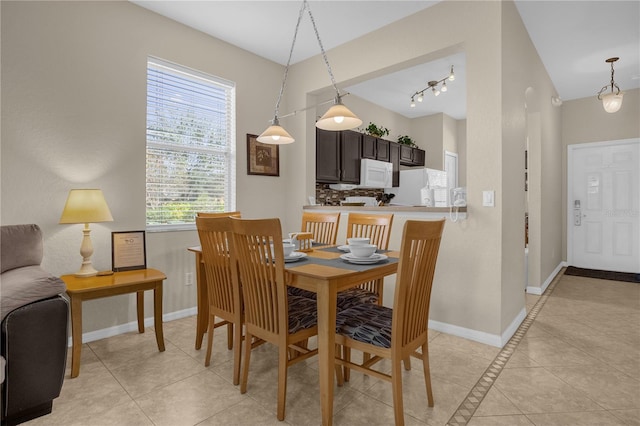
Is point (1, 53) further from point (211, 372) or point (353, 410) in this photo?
point (353, 410)

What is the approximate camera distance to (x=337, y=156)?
457 cm

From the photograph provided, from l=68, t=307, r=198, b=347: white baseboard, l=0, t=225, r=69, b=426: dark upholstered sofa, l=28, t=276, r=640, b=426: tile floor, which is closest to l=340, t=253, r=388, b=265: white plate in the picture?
l=28, t=276, r=640, b=426: tile floor

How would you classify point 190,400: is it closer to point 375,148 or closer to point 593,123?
point 375,148

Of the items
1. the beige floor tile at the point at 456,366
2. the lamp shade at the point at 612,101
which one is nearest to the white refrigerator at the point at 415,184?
the lamp shade at the point at 612,101

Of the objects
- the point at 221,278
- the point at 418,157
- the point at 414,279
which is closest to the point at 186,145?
the point at 221,278

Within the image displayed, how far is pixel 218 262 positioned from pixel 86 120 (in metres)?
1.67

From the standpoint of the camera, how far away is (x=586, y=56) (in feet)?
12.9

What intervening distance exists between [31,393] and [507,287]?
122 inches

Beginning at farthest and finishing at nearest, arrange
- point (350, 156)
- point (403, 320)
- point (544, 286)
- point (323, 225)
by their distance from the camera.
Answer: point (350, 156) → point (544, 286) → point (323, 225) → point (403, 320)

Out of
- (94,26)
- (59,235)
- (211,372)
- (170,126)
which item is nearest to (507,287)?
(211,372)

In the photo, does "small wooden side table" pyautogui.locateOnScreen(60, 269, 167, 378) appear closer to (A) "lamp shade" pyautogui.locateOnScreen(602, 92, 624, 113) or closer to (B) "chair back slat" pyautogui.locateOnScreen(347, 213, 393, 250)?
(B) "chair back slat" pyautogui.locateOnScreen(347, 213, 393, 250)

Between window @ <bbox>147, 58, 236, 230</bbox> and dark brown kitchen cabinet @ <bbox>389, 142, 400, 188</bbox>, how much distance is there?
2.90 meters

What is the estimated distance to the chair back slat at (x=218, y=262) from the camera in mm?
2043

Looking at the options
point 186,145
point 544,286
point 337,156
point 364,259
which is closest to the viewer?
point 364,259
